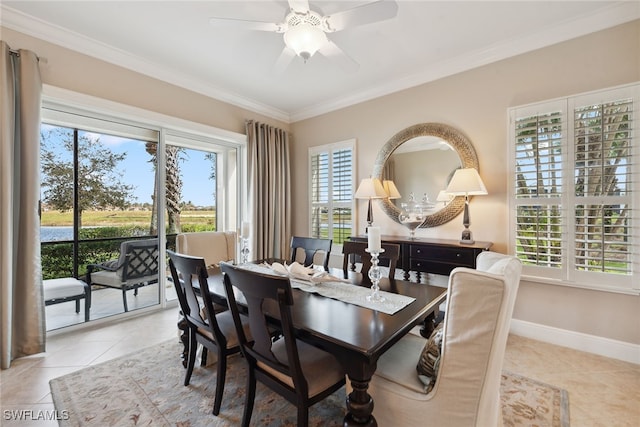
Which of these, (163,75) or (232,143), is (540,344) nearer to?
(232,143)

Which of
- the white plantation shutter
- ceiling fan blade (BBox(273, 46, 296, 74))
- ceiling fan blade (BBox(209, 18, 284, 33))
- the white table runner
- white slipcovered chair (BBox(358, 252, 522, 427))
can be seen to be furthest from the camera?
the white plantation shutter

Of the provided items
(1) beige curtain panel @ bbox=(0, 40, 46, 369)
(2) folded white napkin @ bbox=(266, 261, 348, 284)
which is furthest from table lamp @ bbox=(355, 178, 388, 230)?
(1) beige curtain panel @ bbox=(0, 40, 46, 369)

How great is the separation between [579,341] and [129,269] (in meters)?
4.59

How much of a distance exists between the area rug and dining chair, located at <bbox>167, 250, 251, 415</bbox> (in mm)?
124

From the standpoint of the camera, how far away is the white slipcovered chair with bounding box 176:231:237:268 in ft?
8.50

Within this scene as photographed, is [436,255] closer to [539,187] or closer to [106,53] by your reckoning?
[539,187]

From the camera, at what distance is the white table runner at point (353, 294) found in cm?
151

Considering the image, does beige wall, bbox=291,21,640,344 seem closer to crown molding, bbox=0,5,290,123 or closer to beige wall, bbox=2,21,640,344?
beige wall, bbox=2,21,640,344

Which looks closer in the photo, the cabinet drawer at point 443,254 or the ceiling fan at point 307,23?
the ceiling fan at point 307,23

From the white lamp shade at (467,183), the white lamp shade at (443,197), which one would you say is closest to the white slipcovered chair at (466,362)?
the white lamp shade at (467,183)

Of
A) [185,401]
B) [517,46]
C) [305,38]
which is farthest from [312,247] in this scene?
[517,46]

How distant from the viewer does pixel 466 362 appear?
3.49ft

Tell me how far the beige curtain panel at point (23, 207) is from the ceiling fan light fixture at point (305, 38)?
2189 mm

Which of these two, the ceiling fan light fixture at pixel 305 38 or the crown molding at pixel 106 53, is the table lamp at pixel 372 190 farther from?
the crown molding at pixel 106 53
